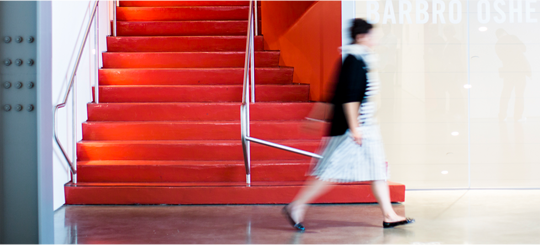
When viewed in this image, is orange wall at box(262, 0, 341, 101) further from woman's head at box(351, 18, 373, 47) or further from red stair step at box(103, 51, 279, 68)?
woman's head at box(351, 18, 373, 47)

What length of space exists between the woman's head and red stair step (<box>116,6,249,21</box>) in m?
Result: 3.34

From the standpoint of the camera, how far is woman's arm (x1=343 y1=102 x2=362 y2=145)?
2.71 meters

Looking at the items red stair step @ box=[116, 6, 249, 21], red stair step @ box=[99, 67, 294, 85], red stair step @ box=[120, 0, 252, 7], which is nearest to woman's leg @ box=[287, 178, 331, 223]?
red stair step @ box=[99, 67, 294, 85]

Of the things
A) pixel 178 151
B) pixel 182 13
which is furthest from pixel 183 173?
pixel 182 13

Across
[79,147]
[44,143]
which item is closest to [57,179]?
[79,147]

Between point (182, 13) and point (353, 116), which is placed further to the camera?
point (182, 13)

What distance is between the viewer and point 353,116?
8.90ft

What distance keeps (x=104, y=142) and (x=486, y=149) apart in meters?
3.75

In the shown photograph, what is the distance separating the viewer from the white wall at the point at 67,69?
3.69 meters

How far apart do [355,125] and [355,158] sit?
213mm

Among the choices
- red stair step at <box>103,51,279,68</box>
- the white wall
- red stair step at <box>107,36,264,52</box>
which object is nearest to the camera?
the white wall

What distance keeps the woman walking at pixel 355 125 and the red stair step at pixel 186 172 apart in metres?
1.10

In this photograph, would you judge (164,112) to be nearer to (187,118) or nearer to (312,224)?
(187,118)

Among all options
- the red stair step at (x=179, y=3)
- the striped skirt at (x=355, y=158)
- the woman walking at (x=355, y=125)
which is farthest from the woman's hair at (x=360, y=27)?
the red stair step at (x=179, y=3)
